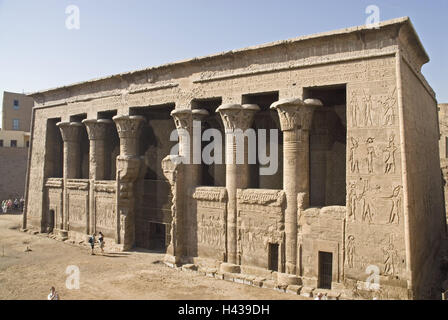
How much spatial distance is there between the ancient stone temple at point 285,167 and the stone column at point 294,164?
0.04 m

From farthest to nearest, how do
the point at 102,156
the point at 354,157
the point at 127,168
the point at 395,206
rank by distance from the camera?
the point at 102,156 → the point at 127,168 → the point at 354,157 → the point at 395,206

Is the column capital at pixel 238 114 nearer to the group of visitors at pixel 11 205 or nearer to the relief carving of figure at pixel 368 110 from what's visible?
the relief carving of figure at pixel 368 110

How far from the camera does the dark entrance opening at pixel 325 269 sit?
11.0 m

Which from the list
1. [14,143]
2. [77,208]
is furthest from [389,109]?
[14,143]

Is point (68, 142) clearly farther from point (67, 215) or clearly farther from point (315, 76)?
point (315, 76)

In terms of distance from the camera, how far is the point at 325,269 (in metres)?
11.0

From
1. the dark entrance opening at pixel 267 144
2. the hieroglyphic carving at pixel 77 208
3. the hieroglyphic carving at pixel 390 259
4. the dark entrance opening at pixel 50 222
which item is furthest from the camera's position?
the dark entrance opening at pixel 50 222

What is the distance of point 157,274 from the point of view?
12.9 metres

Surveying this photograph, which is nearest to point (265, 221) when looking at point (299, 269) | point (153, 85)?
point (299, 269)

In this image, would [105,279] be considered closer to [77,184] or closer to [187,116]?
[187,116]

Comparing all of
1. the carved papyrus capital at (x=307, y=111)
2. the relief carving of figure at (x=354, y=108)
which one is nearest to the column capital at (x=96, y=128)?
the carved papyrus capital at (x=307, y=111)

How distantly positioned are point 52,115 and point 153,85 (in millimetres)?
8172

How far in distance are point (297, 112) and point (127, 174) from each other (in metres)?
8.29
